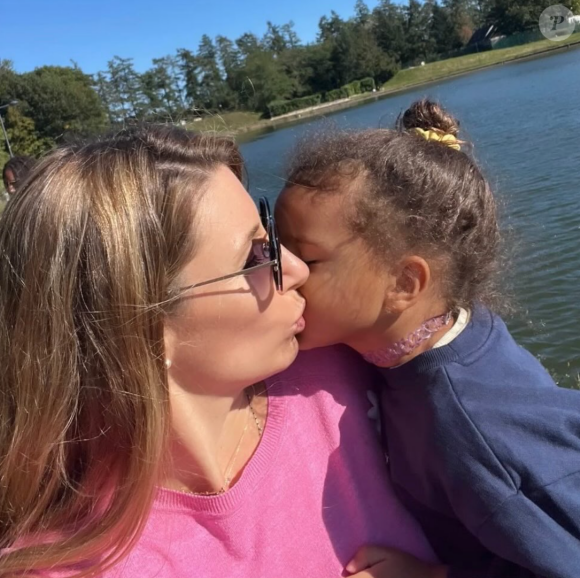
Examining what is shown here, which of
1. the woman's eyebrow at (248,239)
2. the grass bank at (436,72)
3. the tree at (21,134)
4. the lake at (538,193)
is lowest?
the grass bank at (436,72)

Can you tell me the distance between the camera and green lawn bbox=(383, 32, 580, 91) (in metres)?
50.3

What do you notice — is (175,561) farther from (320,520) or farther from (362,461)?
(362,461)

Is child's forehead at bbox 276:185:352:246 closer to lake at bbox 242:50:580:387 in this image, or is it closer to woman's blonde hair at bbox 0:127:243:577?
lake at bbox 242:50:580:387

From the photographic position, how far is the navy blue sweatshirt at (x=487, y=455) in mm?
1413

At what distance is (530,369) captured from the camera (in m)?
1.66

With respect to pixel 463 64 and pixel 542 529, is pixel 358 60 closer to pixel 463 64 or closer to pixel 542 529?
pixel 463 64

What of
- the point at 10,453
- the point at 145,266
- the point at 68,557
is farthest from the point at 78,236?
the point at 68,557

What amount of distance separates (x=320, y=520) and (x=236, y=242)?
2.38 feet

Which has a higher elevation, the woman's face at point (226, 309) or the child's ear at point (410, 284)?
the woman's face at point (226, 309)

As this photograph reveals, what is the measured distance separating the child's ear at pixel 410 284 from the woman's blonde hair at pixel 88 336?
2.15 ft

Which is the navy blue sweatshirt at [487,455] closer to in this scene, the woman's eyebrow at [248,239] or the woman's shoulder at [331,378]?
the woman's shoulder at [331,378]

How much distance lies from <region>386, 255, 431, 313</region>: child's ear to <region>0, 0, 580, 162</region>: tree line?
4311cm

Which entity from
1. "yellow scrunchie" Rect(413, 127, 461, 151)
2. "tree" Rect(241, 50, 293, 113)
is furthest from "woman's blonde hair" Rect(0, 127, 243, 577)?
"tree" Rect(241, 50, 293, 113)

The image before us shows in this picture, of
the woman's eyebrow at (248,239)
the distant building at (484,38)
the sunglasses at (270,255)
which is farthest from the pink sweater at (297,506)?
the distant building at (484,38)
